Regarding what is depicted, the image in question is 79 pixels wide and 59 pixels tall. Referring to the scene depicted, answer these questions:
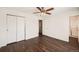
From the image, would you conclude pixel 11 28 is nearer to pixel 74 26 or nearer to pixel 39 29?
pixel 39 29

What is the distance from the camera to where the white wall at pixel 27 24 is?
1.62 metres

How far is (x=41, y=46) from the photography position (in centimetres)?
173

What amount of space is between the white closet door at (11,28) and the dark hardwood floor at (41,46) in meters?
0.10

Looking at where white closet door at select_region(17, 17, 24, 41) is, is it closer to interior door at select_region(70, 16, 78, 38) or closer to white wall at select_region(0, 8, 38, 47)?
white wall at select_region(0, 8, 38, 47)

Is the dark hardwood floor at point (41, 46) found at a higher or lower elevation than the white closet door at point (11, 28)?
lower

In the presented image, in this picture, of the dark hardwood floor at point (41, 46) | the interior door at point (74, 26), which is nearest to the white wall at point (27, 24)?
the dark hardwood floor at point (41, 46)

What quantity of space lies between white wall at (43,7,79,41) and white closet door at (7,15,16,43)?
1.89 ft

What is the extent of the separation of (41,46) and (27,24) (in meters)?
0.51

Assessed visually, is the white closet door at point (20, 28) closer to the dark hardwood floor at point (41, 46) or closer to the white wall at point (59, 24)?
the dark hardwood floor at point (41, 46)

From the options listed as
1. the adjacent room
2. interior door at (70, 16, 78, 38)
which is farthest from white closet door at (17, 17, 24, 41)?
interior door at (70, 16, 78, 38)

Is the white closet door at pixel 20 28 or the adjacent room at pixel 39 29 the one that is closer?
the adjacent room at pixel 39 29
